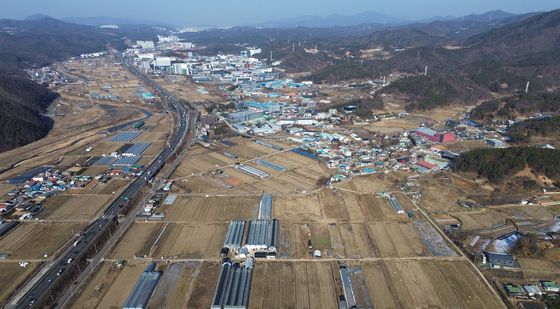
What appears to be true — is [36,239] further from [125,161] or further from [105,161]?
[105,161]

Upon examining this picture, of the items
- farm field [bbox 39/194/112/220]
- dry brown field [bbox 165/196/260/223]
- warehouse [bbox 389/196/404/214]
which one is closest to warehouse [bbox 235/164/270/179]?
dry brown field [bbox 165/196/260/223]

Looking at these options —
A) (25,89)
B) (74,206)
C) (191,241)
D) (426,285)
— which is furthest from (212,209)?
(25,89)

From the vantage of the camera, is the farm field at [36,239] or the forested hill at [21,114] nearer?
the farm field at [36,239]

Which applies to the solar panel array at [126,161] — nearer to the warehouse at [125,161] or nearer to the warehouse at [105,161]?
the warehouse at [125,161]

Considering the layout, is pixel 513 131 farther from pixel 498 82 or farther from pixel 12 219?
pixel 12 219

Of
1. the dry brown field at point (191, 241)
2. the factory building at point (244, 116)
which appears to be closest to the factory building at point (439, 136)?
the factory building at point (244, 116)
